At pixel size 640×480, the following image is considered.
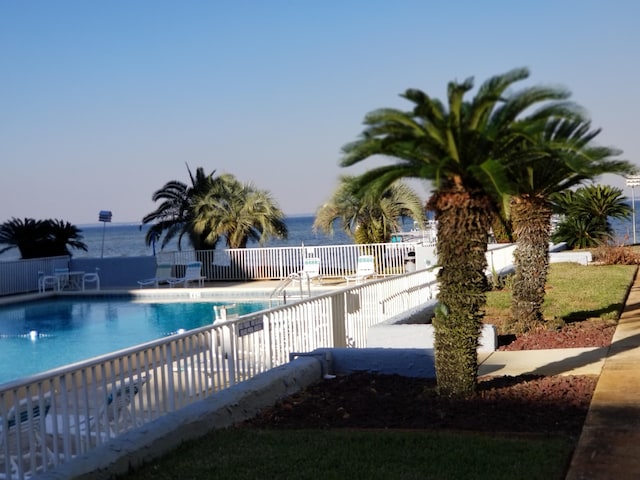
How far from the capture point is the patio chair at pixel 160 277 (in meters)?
25.0

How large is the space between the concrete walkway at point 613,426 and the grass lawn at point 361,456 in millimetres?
142

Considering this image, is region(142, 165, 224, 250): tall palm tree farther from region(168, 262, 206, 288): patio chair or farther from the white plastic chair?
region(168, 262, 206, 288): patio chair

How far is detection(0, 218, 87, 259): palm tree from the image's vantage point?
27.8m

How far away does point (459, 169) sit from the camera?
702 cm

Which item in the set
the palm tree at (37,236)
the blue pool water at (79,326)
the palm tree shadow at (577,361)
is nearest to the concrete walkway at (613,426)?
the palm tree shadow at (577,361)

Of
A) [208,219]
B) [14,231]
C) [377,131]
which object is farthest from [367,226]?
[377,131]

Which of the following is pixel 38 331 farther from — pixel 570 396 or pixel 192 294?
pixel 570 396

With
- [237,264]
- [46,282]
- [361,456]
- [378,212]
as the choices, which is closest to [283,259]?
[237,264]

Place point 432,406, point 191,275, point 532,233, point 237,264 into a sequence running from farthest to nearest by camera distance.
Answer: point 237,264, point 191,275, point 532,233, point 432,406

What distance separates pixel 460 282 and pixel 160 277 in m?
19.4

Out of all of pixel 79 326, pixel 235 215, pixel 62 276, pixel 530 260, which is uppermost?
pixel 235 215

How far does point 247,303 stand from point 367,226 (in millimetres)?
7580

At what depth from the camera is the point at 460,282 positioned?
714 centimetres

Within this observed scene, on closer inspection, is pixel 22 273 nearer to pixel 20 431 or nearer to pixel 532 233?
pixel 532 233
